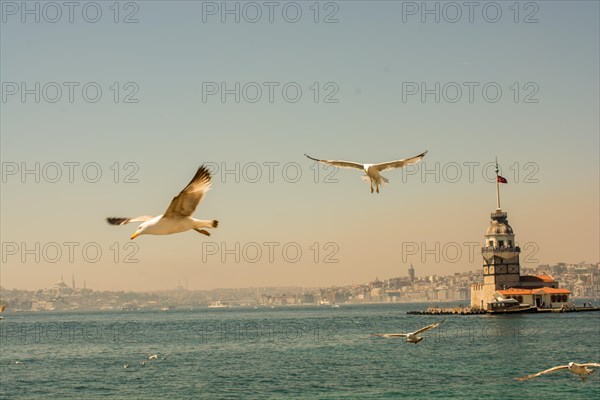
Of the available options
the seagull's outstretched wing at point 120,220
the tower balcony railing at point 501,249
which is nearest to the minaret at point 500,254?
the tower balcony railing at point 501,249

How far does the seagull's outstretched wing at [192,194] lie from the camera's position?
7.48 metres

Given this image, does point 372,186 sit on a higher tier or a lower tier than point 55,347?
higher

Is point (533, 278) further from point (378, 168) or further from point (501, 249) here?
point (378, 168)

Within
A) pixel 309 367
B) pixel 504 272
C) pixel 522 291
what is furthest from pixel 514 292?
pixel 309 367

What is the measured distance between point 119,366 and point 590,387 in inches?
1438

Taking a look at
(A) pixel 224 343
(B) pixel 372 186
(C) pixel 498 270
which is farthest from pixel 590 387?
(C) pixel 498 270

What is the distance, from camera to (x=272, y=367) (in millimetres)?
64000

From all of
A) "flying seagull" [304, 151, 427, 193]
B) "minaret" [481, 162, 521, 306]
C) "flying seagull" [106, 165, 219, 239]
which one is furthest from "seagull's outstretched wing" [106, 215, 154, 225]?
"minaret" [481, 162, 521, 306]

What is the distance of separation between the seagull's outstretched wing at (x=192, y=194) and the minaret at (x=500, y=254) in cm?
13671

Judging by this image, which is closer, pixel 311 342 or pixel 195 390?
pixel 195 390

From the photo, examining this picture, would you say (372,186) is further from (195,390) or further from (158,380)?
(158,380)

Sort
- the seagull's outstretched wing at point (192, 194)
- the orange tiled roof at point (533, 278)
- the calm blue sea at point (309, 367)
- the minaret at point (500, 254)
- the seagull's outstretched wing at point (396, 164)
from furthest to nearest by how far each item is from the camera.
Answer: the orange tiled roof at point (533, 278) < the minaret at point (500, 254) < the calm blue sea at point (309, 367) < the seagull's outstretched wing at point (396, 164) < the seagull's outstretched wing at point (192, 194)

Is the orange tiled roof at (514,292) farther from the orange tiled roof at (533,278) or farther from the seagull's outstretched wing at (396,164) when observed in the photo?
the seagull's outstretched wing at (396,164)

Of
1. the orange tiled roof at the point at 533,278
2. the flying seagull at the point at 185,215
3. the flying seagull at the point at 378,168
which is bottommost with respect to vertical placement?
the orange tiled roof at the point at 533,278
